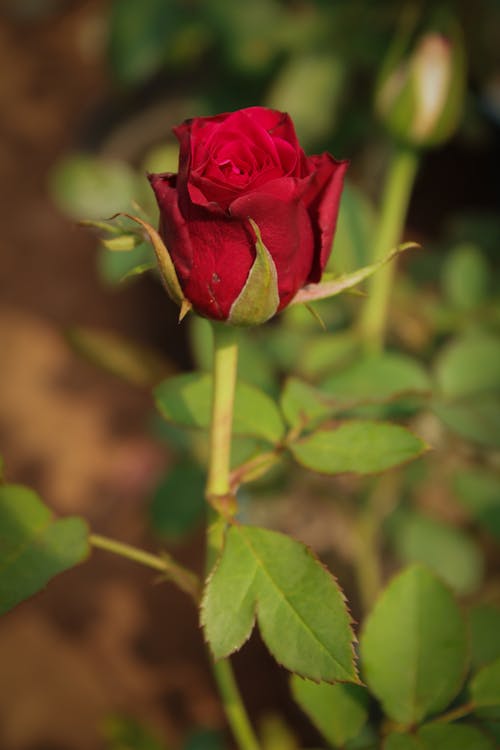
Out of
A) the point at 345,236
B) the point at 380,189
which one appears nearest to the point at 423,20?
the point at 345,236

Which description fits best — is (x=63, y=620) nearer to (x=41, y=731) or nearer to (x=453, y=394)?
(x=41, y=731)

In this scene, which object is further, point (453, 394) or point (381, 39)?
point (381, 39)

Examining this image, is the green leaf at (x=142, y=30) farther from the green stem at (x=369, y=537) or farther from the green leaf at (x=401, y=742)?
the green leaf at (x=401, y=742)

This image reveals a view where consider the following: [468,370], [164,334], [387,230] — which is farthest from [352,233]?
[164,334]

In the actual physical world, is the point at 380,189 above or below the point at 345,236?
below

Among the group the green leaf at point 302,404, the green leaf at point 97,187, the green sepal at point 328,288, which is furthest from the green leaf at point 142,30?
the green sepal at point 328,288

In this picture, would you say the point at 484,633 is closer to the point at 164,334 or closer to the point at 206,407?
the point at 206,407

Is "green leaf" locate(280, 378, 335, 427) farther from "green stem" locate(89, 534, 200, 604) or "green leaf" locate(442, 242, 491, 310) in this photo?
"green leaf" locate(442, 242, 491, 310)
